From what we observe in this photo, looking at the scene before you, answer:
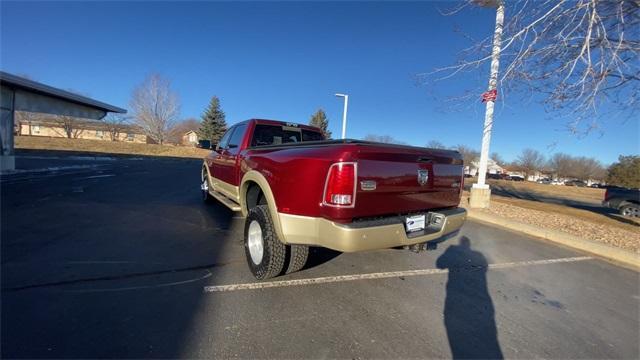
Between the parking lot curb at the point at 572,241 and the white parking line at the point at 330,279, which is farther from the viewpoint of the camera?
the parking lot curb at the point at 572,241

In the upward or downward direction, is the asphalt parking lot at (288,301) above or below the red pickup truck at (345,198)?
below

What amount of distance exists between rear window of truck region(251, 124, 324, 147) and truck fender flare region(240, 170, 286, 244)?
1.06m

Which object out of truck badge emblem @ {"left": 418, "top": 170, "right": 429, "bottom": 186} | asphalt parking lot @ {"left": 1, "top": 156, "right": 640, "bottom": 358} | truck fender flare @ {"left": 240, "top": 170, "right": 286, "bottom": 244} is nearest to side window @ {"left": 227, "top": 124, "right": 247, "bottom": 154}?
truck fender flare @ {"left": 240, "top": 170, "right": 286, "bottom": 244}

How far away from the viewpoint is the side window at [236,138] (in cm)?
505

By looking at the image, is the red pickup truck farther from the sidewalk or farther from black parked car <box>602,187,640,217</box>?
black parked car <box>602,187,640,217</box>

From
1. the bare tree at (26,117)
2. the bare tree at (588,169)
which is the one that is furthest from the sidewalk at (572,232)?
the bare tree at (588,169)

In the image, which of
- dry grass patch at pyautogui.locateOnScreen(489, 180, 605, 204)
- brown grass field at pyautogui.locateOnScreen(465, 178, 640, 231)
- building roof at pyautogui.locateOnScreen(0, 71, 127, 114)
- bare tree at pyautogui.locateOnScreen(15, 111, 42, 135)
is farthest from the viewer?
bare tree at pyautogui.locateOnScreen(15, 111, 42, 135)

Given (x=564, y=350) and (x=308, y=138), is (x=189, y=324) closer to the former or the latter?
(x=564, y=350)

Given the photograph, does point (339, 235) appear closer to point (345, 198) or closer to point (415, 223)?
point (345, 198)

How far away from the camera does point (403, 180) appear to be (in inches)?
117

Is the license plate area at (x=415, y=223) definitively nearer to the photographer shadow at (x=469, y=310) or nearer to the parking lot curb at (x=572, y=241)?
the photographer shadow at (x=469, y=310)

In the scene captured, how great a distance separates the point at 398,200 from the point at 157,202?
6.65 metres

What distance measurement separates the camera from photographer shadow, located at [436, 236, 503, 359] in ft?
7.82

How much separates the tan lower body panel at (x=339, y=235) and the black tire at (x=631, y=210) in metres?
16.0
